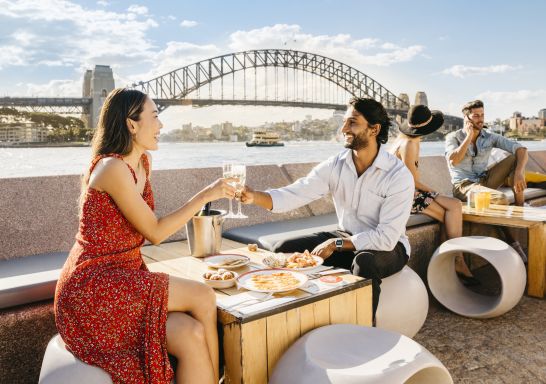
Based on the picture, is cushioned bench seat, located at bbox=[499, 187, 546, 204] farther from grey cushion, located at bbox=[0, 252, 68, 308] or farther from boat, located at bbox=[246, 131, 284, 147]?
boat, located at bbox=[246, 131, 284, 147]

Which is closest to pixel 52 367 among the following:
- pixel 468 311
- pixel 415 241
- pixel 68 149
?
pixel 468 311

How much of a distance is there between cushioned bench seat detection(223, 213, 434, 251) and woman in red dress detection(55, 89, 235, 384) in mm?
1035

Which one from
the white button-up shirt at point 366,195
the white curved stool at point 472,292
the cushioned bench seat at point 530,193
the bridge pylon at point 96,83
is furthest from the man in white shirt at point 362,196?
the bridge pylon at point 96,83

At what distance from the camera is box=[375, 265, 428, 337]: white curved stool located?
7.14ft

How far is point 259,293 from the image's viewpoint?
1.64 m

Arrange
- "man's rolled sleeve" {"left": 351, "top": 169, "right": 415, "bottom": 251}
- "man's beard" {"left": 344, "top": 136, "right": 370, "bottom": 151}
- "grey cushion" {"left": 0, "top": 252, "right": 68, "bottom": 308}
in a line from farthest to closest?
"man's beard" {"left": 344, "top": 136, "right": 370, "bottom": 151}, "man's rolled sleeve" {"left": 351, "top": 169, "right": 415, "bottom": 251}, "grey cushion" {"left": 0, "top": 252, "right": 68, "bottom": 308}

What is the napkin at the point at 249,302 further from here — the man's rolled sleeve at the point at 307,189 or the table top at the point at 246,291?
the man's rolled sleeve at the point at 307,189

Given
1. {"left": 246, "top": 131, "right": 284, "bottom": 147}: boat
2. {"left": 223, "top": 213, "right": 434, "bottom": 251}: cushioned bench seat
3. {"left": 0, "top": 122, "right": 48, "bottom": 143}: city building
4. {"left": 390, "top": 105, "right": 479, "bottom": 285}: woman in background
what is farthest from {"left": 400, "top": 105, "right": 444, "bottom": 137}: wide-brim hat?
{"left": 246, "top": 131, "right": 284, "bottom": 147}: boat

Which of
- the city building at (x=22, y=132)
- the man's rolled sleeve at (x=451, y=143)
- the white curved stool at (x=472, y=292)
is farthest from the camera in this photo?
the city building at (x=22, y=132)

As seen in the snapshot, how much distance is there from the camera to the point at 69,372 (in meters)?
1.38

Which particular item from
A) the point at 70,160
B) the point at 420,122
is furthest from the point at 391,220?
the point at 70,160

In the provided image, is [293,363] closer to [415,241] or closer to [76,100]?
[415,241]

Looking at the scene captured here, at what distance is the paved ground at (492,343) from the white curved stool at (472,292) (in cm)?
7

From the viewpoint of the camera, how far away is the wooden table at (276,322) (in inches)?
57.7
